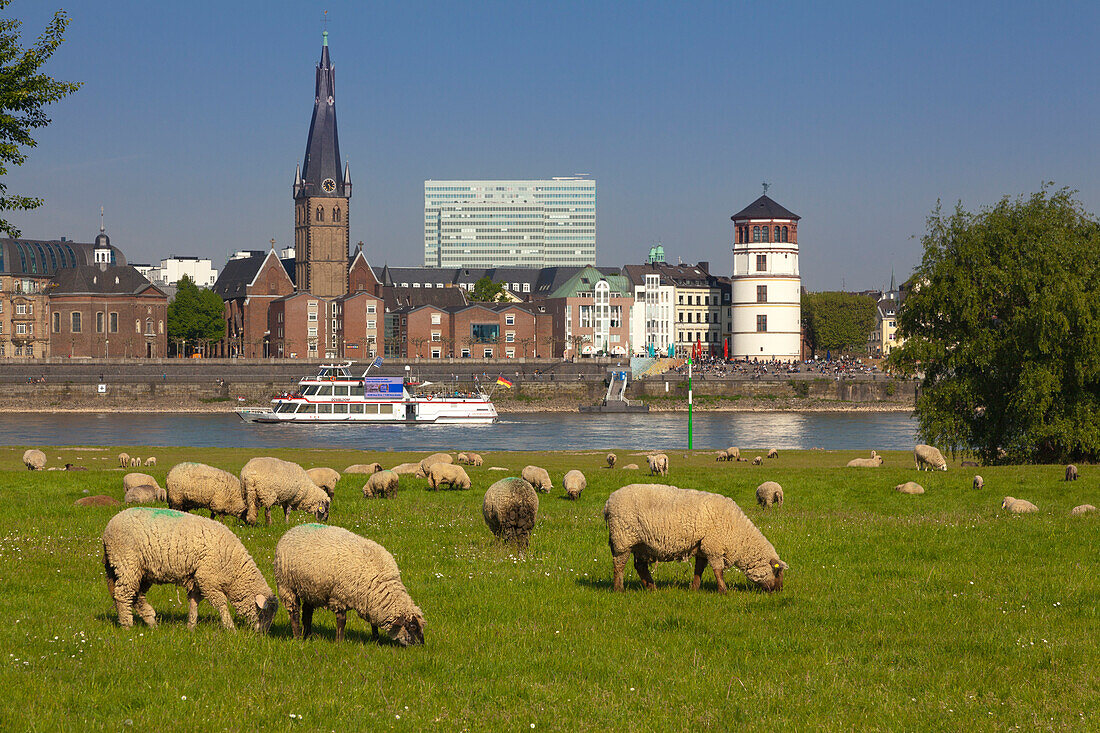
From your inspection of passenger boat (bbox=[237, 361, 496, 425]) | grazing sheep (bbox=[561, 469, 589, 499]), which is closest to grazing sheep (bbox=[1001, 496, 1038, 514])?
grazing sheep (bbox=[561, 469, 589, 499])

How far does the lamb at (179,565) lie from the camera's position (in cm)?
1421

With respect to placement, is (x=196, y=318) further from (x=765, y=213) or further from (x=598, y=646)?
(x=598, y=646)

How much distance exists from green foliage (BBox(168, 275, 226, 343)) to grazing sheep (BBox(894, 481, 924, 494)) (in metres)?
166

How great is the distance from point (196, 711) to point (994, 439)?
133 feet

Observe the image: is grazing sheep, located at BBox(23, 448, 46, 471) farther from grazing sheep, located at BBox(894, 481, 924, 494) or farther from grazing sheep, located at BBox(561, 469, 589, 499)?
grazing sheep, located at BBox(894, 481, 924, 494)

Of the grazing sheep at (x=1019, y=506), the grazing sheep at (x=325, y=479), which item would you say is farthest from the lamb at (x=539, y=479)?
the grazing sheep at (x=1019, y=506)

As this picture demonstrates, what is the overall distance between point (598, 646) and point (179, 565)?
5301 millimetres

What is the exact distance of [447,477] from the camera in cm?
3534

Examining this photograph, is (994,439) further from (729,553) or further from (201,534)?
(201,534)

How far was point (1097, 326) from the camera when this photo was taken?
138 feet

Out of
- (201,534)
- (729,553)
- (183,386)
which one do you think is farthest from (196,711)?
(183,386)

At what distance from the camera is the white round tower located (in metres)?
180

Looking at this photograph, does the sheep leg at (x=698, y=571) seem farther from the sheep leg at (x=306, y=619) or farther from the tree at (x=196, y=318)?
the tree at (x=196, y=318)

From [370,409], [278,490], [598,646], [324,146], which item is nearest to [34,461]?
[278,490]
